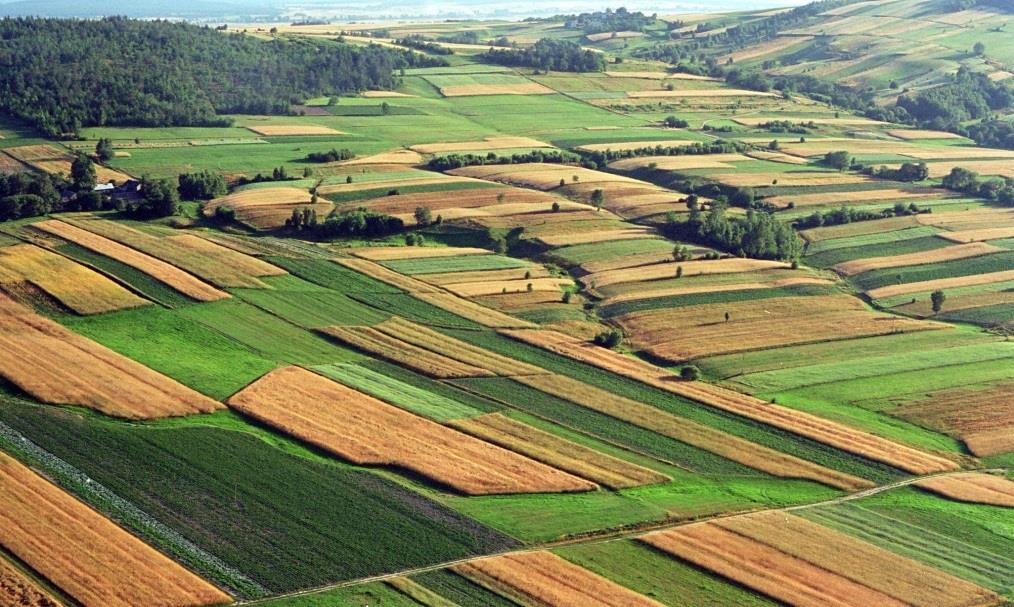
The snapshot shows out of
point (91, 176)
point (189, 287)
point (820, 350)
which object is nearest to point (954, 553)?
point (820, 350)

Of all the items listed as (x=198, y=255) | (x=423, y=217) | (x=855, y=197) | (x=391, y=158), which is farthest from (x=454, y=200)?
(x=855, y=197)

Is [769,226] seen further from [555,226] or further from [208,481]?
[208,481]

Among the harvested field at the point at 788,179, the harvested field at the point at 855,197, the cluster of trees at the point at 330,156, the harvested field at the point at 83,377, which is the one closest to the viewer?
the harvested field at the point at 83,377

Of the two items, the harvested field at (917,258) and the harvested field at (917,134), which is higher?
the harvested field at (917,134)

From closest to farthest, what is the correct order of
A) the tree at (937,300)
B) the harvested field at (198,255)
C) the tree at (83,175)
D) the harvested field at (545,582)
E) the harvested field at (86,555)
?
the harvested field at (86,555), the harvested field at (545,582), the harvested field at (198,255), the tree at (937,300), the tree at (83,175)

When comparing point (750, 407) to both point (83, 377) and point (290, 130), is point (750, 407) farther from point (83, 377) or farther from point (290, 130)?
point (290, 130)

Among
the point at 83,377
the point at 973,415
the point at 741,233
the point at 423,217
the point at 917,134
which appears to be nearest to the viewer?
the point at 83,377

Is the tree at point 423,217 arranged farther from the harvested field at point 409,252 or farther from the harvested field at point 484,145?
the harvested field at point 484,145

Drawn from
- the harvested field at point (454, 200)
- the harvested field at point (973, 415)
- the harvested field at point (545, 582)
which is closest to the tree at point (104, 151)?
the harvested field at point (454, 200)
